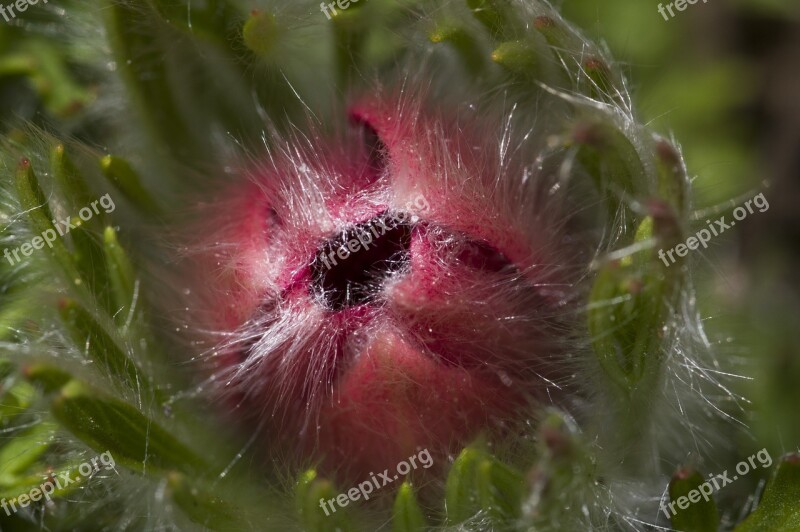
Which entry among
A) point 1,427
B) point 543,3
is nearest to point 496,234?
point 543,3

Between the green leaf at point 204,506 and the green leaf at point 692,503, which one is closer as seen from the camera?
the green leaf at point 204,506

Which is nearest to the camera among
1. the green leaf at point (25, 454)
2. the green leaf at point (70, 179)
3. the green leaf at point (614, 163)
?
the green leaf at point (614, 163)

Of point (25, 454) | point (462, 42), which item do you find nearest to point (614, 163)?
point (462, 42)

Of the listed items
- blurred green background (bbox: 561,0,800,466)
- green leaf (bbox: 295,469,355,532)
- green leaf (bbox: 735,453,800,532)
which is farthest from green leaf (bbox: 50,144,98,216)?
blurred green background (bbox: 561,0,800,466)

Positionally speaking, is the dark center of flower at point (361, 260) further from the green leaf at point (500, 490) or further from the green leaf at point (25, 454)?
the green leaf at point (25, 454)

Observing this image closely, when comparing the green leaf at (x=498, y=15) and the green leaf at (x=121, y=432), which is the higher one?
the green leaf at (x=498, y=15)

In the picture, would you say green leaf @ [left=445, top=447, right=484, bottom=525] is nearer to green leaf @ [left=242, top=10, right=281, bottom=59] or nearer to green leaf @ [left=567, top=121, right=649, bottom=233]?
green leaf @ [left=567, top=121, right=649, bottom=233]

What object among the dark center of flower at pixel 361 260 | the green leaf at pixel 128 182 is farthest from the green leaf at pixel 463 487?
the green leaf at pixel 128 182
